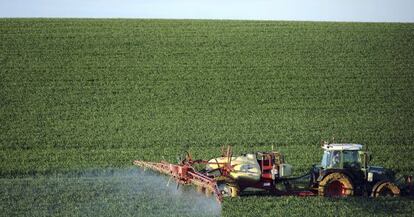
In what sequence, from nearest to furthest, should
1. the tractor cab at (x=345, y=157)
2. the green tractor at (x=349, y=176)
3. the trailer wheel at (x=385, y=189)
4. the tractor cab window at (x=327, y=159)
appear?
the trailer wheel at (x=385, y=189) → the green tractor at (x=349, y=176) → the tractor cab at (x=345, y=157) → the tractor cab window at (x=327, y=159)

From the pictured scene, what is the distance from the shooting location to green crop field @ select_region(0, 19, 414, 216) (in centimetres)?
1836

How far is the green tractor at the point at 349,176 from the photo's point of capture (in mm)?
18312

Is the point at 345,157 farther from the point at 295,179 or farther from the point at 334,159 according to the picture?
the point at 295,179

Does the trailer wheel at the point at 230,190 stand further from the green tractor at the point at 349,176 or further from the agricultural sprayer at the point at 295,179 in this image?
the green tractor at the point at 349,176

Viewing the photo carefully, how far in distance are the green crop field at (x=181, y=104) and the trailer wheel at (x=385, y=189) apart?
47 cm

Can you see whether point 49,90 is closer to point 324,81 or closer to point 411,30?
point 324,81

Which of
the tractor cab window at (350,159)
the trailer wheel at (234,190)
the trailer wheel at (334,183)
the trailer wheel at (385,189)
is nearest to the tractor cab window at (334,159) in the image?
the tractor cab window at (350,159)

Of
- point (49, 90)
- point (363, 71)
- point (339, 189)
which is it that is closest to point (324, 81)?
point (363, 71)

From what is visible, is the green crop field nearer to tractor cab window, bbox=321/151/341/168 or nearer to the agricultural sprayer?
the agricultural sprayer

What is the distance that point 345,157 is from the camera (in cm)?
1880

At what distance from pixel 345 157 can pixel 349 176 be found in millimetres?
571

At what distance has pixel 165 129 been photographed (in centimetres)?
2855

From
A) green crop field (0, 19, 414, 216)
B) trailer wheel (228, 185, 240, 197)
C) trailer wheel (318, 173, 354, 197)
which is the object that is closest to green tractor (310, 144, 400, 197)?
trailer wheel (318, 173, 354, 197)

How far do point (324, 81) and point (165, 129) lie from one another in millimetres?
12321
